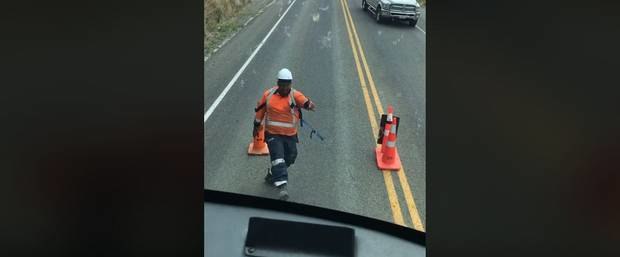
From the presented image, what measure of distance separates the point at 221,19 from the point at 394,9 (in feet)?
10.1

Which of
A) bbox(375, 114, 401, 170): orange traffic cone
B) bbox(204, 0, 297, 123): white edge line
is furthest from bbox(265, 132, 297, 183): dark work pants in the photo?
bbox(204, 0, 297, 123): white edge line

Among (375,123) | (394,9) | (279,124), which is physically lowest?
(375,123)

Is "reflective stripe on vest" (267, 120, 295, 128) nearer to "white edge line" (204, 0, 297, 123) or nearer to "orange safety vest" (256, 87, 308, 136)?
"orange safety vest" (256, 87, 308, 136)

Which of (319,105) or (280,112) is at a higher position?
(280,112)

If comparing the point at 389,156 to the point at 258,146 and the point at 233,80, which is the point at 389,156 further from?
the point at 233,80

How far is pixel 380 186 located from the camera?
5332mm

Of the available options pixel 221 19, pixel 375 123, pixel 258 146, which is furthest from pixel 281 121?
pixel 221 19

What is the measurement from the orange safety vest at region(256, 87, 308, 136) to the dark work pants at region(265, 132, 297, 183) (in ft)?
0.18

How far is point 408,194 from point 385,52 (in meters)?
4.21

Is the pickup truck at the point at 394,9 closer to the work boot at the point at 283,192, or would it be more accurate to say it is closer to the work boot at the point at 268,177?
the work boot at the point at 268,177

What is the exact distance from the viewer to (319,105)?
705 cm

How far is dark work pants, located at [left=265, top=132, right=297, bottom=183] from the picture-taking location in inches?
207
